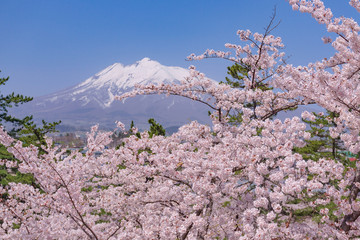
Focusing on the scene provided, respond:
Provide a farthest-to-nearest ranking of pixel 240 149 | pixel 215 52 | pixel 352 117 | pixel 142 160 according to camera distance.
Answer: pixel 215 52 < pixel 142 160 < pixel 240 149 < pixel 352 117

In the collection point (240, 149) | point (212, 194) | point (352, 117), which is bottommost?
point (212, 194)

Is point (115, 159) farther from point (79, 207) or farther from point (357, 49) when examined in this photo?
point (357, 49)

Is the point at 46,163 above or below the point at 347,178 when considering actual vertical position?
below

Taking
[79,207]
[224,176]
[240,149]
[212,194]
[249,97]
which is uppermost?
[249,97]

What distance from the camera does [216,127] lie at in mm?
5496

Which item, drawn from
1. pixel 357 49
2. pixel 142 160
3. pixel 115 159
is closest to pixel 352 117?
pixel 357 49

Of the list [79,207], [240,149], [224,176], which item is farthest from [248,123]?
[79,207]

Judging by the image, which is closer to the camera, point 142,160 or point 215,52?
point 142,160

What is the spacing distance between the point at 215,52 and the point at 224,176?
3.69 m

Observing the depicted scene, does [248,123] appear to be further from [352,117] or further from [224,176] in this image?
[352,117]

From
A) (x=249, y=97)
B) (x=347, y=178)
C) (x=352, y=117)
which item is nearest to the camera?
(x=352, y=117)

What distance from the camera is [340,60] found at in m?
4.50

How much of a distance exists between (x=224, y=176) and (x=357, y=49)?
8.22 feet

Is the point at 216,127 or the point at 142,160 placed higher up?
the point at 216,127
